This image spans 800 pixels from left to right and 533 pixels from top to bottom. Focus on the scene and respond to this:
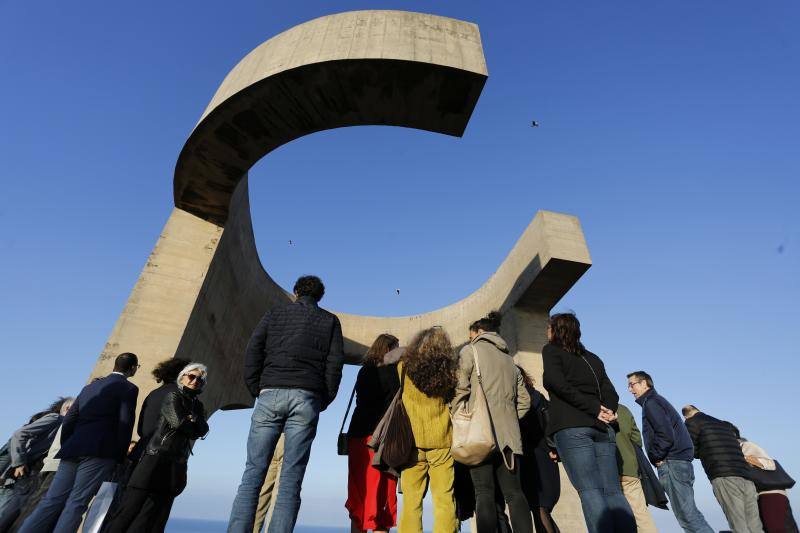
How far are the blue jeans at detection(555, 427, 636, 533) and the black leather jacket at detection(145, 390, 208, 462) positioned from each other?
264 centimetres

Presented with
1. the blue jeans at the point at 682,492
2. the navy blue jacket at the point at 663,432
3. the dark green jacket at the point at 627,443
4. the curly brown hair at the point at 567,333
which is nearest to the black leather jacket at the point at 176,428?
the curly brown hair at the point at 567,333

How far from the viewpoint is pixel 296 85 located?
20.5 ft

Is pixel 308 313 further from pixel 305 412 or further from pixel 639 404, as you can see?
pixel 639 404

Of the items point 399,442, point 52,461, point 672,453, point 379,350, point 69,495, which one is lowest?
point 69,495

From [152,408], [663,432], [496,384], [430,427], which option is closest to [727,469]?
[663,432]

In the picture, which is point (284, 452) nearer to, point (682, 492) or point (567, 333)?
point (567, 333)

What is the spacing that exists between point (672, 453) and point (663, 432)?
221mm

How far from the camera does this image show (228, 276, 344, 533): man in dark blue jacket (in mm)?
2818

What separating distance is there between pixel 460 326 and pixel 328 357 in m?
8.70

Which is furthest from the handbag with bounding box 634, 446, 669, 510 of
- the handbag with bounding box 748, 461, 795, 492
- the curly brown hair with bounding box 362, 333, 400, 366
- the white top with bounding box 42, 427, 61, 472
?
the white top with bounding box 42, 427, 61, 472

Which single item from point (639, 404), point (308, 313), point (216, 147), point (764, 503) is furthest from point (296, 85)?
point (764, 503)

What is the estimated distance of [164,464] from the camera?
10.3ft

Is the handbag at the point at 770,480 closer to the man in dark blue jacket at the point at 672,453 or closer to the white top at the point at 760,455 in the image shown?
the white top at the point at 760,455

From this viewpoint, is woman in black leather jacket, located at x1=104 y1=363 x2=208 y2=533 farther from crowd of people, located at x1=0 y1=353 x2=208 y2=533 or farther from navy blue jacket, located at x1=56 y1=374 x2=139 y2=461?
navy blue jacket, located at x1=56 y1=374 x2=139 y2=461
